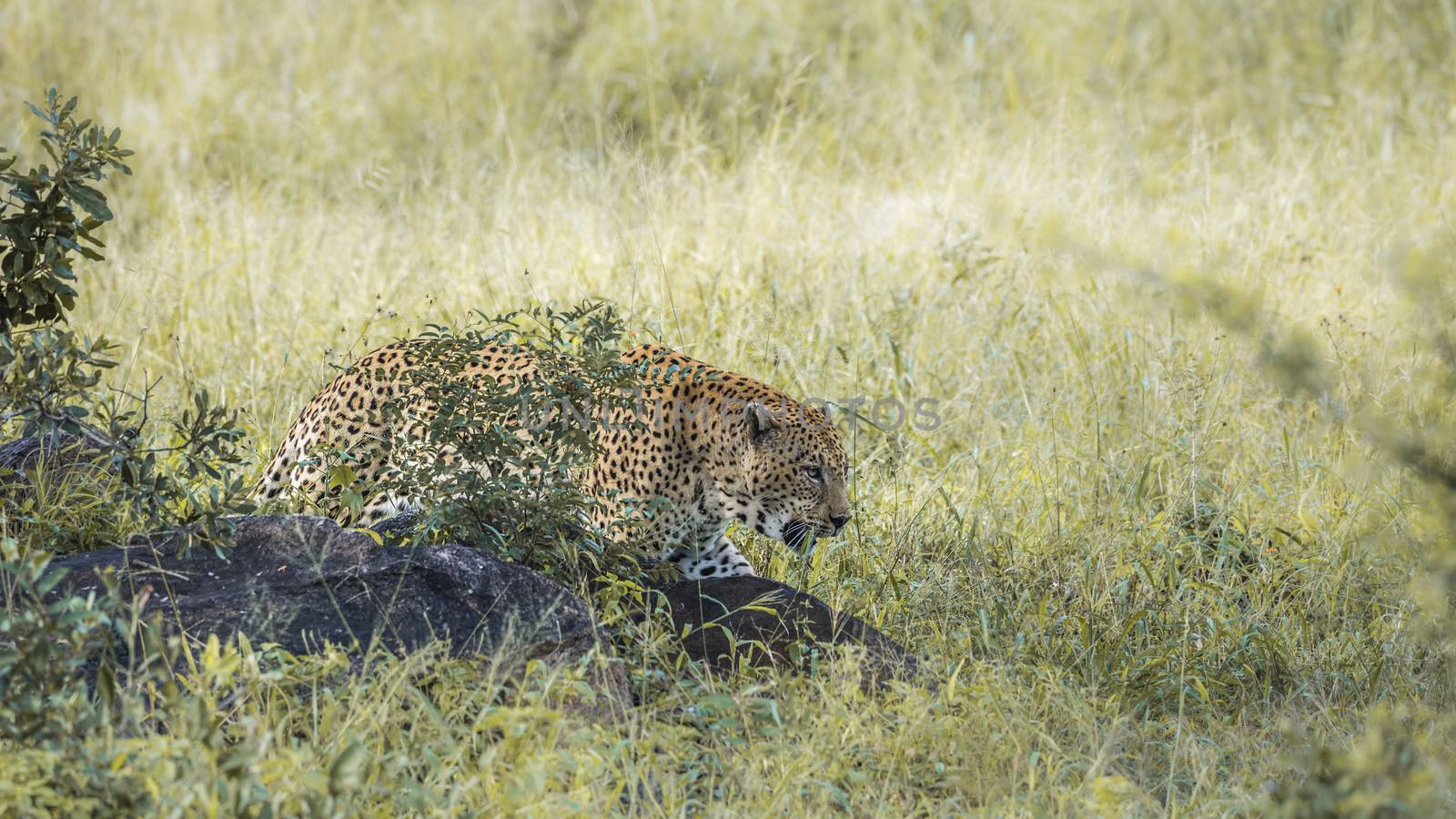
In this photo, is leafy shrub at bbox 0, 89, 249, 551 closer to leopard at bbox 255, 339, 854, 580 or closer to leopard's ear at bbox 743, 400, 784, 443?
leopard at bbox 255, 339, 854, 580

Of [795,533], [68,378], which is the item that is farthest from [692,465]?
[68,378]

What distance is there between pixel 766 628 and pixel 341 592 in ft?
3.93

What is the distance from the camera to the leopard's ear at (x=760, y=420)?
4.87 meters

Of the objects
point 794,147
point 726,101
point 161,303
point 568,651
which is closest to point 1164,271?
point 794,147

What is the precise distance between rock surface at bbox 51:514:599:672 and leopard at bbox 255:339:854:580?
3.09 ft

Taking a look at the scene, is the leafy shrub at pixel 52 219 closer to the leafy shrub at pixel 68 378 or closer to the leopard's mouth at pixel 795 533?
the leafy shrub at pixel 68 378

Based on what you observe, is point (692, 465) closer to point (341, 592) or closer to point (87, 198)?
point (341, 592)

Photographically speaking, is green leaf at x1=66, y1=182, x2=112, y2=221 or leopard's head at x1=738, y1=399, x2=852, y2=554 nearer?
green leaf at x1=66, y1=182, x2=112, y2=221

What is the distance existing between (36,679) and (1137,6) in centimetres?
986

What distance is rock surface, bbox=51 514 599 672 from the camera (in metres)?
3.63

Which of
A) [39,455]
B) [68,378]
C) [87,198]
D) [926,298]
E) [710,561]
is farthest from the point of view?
[926,298]

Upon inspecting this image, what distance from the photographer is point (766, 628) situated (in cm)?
415

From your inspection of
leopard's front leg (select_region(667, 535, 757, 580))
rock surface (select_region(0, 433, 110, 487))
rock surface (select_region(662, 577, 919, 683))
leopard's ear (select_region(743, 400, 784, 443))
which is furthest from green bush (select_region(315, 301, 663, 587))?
rock surface (select_region(0, 433, 110, 487))

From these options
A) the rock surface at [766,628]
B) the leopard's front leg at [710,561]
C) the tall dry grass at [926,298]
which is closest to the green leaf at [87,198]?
the tall dry grass at [926,298]
